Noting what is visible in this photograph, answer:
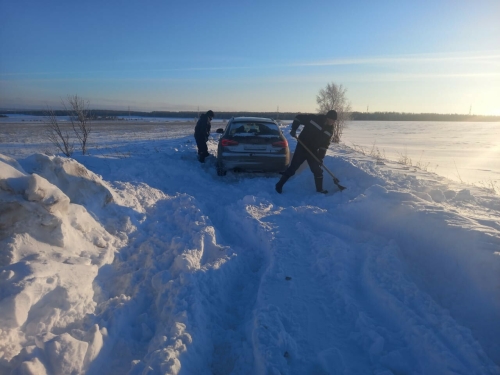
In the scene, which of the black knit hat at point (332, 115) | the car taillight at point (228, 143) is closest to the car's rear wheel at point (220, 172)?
the car taillight at point (228, 143)

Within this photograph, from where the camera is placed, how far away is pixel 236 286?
3.75 metres

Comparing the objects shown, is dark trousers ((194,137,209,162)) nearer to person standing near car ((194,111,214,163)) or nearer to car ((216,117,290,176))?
person standing near car ((194,111,214,163))

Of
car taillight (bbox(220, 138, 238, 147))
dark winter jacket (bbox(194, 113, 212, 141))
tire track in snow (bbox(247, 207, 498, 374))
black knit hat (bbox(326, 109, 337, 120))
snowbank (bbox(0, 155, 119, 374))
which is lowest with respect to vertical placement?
tire track in snow (bbox(247, 207, 498, 374))

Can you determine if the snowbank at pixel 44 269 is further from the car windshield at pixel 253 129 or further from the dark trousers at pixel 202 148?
the dark trousers at pixel 202 148

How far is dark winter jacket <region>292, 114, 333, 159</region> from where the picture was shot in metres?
7.39

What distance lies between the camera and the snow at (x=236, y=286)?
2.58 m

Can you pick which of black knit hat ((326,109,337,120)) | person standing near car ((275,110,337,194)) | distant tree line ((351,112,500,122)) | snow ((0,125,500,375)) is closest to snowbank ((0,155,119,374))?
snow ((0,125,500,375))

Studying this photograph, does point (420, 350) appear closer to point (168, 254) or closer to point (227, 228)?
point (168, 254)

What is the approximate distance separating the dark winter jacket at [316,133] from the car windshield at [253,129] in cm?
123

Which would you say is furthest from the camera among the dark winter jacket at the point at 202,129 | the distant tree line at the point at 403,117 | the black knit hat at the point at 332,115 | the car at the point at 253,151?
the distant tree line at the point at 403,117

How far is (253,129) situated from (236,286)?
564 cm

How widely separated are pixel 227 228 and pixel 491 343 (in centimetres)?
363

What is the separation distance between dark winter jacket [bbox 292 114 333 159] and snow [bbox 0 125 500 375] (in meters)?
2.22

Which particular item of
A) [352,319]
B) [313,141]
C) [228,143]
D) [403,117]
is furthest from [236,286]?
[403,117]
